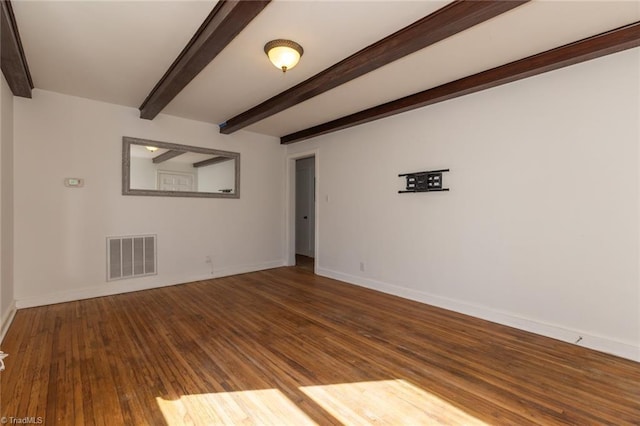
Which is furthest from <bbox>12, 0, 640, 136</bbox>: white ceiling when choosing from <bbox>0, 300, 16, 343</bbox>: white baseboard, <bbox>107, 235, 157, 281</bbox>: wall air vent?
<bbox>0, 300, 16, 343</bbox>: white baseboard

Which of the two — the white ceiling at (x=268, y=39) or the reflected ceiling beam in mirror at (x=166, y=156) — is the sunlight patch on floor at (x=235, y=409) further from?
the reflected ceiling beam in mirror at (x=166, y=156)

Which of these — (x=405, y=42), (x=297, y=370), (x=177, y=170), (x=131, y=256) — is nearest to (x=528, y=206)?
(x=405, y=42)

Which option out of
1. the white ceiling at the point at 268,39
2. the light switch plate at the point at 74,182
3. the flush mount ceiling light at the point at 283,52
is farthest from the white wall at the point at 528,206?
the light switch plate at the point at 74,182

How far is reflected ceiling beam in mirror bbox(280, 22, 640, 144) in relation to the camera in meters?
2.37

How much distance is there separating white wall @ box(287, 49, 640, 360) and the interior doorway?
301 centimetres

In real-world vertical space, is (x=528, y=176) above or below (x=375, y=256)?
above

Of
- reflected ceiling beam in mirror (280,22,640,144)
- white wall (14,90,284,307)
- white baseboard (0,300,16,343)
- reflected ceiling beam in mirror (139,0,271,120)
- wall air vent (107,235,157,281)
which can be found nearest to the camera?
reflected ceiling beam in mirror (139,0,271,120)

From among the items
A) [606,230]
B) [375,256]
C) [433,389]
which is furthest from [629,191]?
[375,256]

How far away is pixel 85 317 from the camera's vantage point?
3.25 metres

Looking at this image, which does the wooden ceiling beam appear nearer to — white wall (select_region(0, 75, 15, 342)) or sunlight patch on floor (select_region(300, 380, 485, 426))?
white wall (select_region(0, 75, 15, 342))

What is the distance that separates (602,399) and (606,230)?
4.62 ft

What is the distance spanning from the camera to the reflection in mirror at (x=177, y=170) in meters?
4.31

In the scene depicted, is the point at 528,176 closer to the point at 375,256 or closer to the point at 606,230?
the point at 606,230

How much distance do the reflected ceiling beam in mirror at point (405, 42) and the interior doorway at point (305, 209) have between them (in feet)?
12.3
